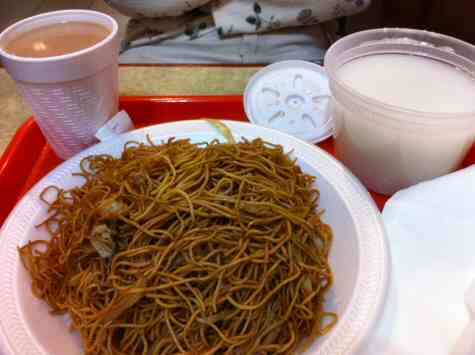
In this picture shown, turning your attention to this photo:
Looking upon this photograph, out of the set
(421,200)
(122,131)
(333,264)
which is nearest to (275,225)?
(333,264)

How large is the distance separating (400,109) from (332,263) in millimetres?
303

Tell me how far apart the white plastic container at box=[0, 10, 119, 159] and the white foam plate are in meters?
0.08

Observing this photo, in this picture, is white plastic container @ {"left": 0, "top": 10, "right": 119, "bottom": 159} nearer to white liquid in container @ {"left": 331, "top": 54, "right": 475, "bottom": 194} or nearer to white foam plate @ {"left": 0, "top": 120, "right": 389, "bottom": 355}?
white foam plate @ {"left": 0, "top": 120, "right": 389, "bottom": 355}

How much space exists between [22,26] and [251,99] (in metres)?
0.54

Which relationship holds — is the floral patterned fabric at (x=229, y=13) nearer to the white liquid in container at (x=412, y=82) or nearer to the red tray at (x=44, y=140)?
the red tray at (x=44, y=140)

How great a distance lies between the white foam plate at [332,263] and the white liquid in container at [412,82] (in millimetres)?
175

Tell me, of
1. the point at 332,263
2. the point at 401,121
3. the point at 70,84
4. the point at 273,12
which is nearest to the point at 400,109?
the point at 401,121

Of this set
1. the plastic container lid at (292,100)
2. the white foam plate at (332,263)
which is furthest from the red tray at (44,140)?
the white foam plate at (332,263)

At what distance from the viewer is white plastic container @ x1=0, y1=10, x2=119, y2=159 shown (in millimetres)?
775

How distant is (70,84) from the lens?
0.81 meters

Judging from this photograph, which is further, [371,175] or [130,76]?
[130,76]

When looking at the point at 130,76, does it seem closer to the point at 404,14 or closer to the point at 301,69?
the point at 301,69

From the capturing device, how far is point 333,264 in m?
0.74

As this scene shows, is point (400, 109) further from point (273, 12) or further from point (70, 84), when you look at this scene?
point (273, 12)
